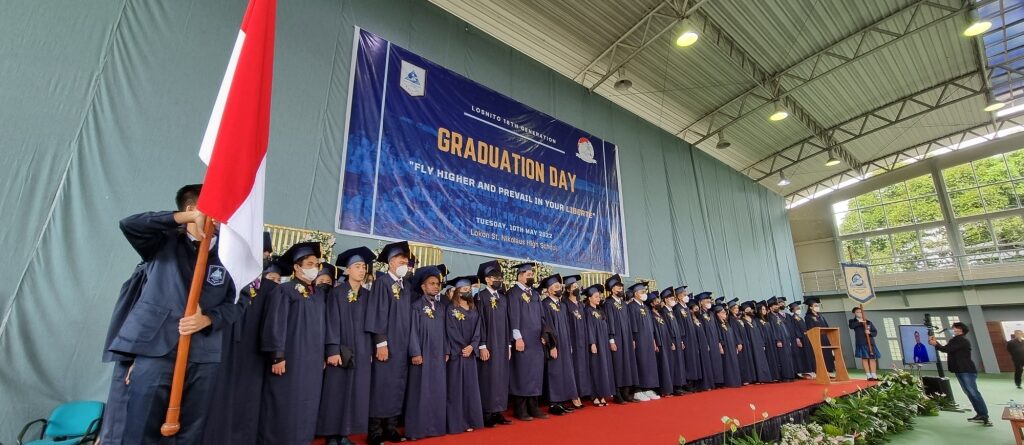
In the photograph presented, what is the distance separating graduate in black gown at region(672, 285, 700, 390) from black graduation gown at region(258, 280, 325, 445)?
498 centimetres

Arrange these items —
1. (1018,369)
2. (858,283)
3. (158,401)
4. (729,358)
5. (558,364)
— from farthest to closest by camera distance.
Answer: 1. (1018,369)
2. (858,283)
3. (729,358)
4. (558,364)
5. (158,401)

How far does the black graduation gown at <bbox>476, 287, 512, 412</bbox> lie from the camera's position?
152 inches

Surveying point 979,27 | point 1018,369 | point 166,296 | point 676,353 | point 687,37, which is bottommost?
point 1018,369

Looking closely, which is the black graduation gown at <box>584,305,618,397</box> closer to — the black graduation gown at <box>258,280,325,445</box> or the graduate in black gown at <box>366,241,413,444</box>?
the graduate in black gown at <box>366,241,413,444</box>

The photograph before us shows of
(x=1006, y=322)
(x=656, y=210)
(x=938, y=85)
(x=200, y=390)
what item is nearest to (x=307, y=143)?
(x=200, y=390)

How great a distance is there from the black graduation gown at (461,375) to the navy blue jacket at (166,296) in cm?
201

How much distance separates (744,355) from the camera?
7316 mm

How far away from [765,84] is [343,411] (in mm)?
10122

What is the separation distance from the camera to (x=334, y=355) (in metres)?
3.11

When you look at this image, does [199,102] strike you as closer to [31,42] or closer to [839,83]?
[31,42]

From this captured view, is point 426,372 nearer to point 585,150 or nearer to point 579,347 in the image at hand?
point 579,347

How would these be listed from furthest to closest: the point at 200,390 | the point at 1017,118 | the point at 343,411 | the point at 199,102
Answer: the point at 1017,118 < the point at 199,102 < the point at 343,411 < the point at 200,390

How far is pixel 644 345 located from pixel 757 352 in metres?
3.28

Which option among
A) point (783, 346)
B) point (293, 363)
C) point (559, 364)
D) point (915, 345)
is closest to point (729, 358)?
point (783, 346)
